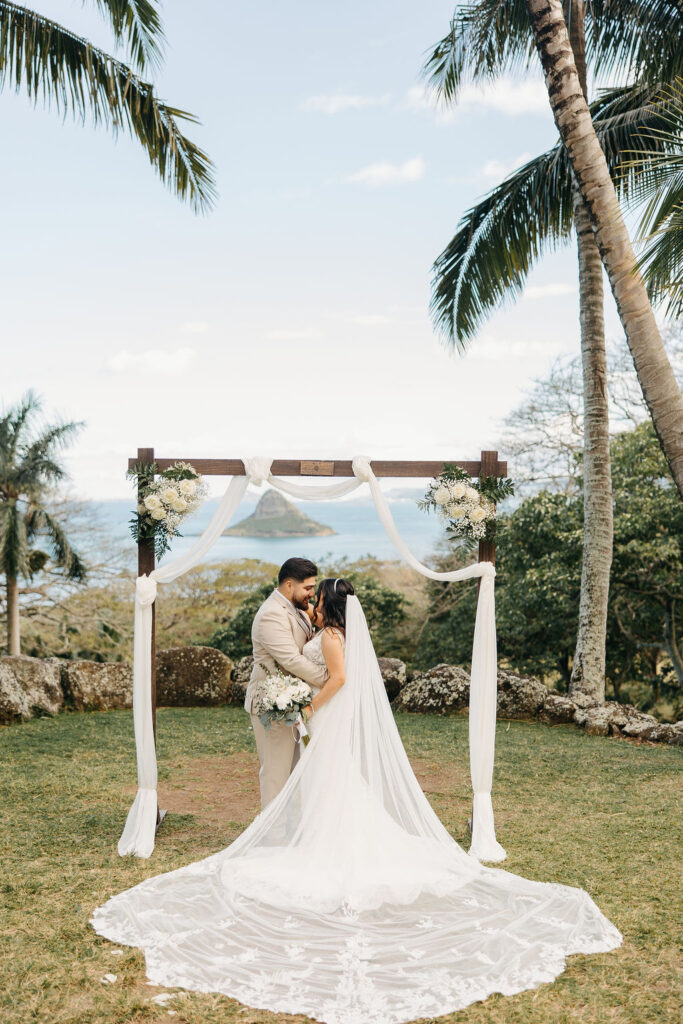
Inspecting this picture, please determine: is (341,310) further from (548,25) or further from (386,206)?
(548,25)

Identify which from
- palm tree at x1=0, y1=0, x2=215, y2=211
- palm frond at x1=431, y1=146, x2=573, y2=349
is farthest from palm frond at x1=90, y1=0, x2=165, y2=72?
palm frond at x1=431, y1=146, x2=573, y2=349

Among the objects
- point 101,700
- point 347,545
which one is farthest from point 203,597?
point 101,700

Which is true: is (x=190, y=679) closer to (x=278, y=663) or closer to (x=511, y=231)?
(x=278, y=663)

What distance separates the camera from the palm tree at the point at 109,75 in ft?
27.2

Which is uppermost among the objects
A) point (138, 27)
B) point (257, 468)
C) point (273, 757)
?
point (138, 27)

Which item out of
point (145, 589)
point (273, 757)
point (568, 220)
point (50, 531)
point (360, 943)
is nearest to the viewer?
point (360, 943)

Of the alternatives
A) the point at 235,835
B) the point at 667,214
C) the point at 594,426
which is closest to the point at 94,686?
the point at 235,835

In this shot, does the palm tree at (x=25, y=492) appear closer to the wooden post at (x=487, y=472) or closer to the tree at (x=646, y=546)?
the wooden post at (x=487, y=472)

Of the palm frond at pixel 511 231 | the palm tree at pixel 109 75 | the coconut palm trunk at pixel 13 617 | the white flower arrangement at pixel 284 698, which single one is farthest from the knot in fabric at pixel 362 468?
the coconut palm trunk at pixel 13 617

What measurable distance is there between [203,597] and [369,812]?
1290 centimetres

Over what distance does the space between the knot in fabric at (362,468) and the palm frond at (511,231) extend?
694 cm

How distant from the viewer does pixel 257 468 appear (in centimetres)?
619

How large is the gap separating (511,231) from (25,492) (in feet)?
26.3

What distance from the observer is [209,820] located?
6.89 metres
